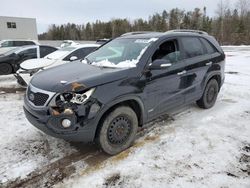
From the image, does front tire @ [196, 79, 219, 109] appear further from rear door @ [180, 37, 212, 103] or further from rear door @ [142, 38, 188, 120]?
rear door @ [142, 38, 188, 120]

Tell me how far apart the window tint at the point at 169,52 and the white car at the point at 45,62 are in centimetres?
270

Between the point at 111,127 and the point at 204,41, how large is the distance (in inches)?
124

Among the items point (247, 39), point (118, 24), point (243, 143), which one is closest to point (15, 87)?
point (243, 143)

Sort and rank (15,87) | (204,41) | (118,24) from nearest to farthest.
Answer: (204,41), (15,87), (118,24)

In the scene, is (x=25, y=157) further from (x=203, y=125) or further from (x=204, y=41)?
(x=204, y=41)

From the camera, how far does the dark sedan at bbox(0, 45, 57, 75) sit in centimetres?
964

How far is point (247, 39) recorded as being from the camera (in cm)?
3712

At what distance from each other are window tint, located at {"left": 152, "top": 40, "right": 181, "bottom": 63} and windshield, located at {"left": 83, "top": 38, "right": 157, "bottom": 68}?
21 cm

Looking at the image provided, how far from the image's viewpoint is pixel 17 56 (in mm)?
9852

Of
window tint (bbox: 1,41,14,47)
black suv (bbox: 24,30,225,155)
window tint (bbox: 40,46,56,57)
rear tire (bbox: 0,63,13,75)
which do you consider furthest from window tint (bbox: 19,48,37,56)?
window tint (bbox: 1,41,14,47)

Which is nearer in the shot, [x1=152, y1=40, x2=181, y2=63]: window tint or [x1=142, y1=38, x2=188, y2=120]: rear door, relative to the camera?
[x1=142, y1=38, x2=188, y2=120]: rear door

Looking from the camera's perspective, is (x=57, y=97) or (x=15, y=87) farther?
(x=15, y=87)

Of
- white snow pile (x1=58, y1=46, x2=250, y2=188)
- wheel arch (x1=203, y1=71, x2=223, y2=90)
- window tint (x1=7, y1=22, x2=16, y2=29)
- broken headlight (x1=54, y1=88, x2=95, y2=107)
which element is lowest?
white snow pile (x1=58, y1=46, x2=250, y2=188)

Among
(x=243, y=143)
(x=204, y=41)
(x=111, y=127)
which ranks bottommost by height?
(x=243, y=143)
